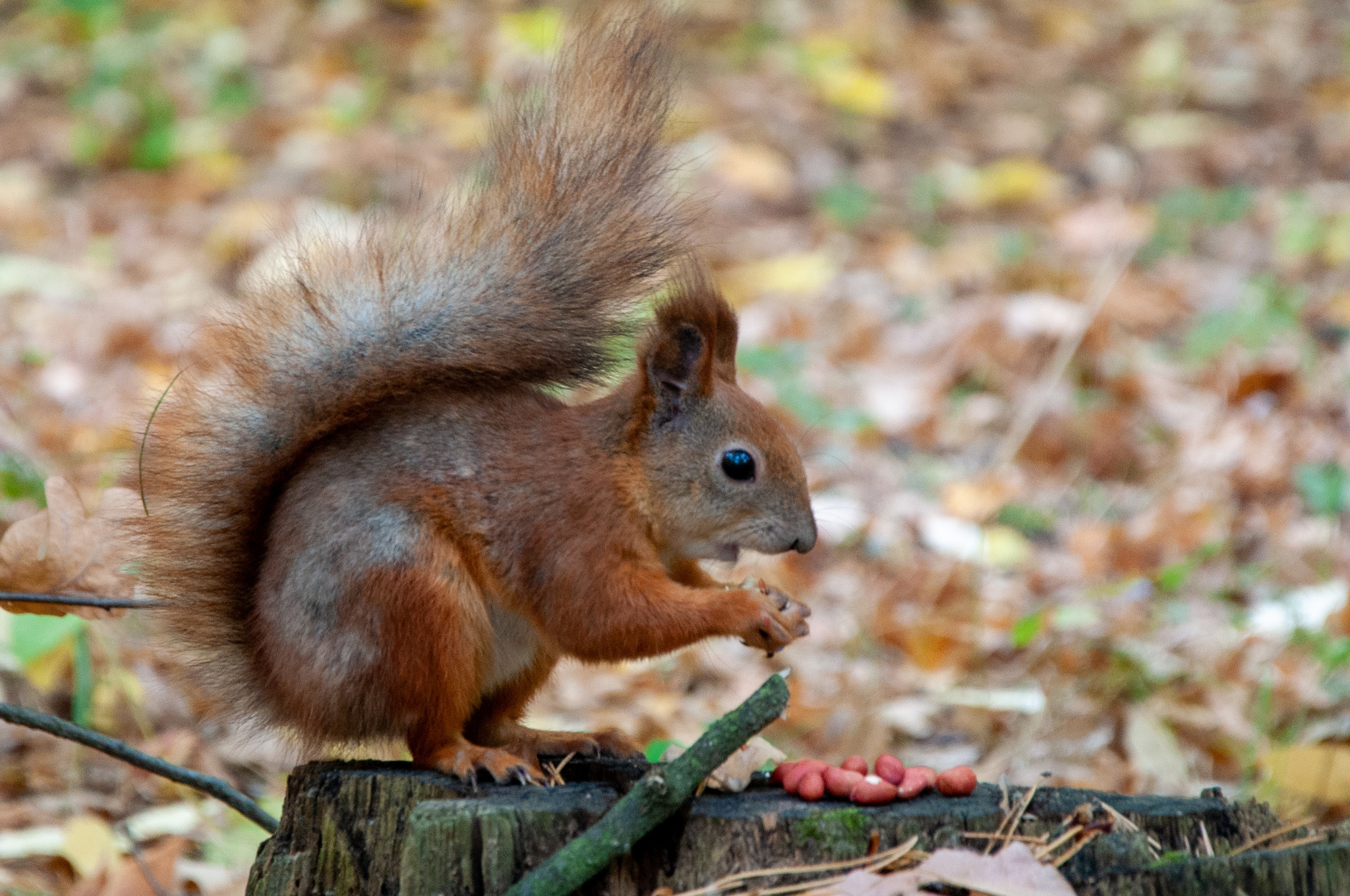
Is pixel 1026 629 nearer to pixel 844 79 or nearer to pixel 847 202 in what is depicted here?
pixel 847 202

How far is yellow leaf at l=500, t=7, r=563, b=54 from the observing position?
5.26 metres

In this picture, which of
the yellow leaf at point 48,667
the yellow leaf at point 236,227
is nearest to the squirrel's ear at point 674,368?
the yellow leaf at point 48,667

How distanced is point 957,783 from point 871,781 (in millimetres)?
90

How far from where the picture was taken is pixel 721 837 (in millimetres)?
1292

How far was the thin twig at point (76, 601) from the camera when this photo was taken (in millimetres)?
1563

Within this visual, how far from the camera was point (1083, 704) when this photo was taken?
257 centimetres

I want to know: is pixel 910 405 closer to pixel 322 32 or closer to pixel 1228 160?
pixel 1228 160

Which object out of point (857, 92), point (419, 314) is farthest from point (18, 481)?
point (857, 92)

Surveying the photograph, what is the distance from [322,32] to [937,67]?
9.39 ft

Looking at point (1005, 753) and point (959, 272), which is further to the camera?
point (959, 272)

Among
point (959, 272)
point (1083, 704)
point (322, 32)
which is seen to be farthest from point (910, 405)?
point (322, 32)

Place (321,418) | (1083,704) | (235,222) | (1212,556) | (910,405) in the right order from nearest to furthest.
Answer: (321,418)
(1083,704)
(1212,556)
(910,405)
(235,222)

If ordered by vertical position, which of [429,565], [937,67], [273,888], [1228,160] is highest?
[937,67]

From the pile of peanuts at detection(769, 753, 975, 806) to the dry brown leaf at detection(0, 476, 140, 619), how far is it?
86cm
